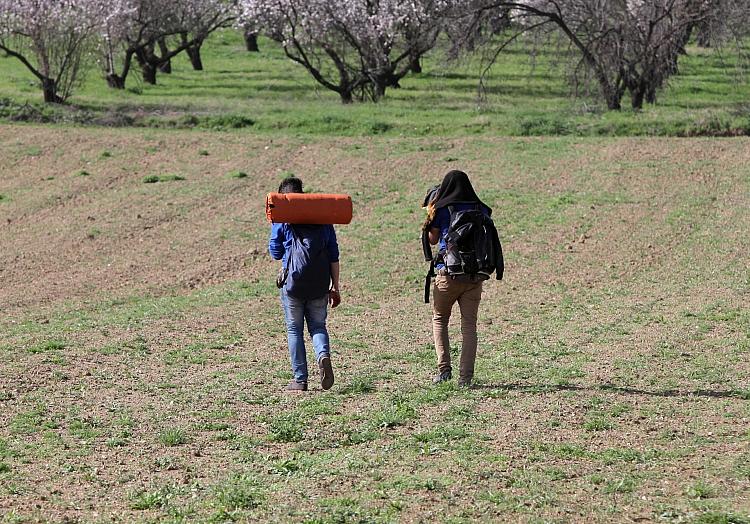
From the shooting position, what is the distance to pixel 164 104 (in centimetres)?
2958

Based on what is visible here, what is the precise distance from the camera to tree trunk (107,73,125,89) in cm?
3581

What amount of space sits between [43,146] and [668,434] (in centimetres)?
1956

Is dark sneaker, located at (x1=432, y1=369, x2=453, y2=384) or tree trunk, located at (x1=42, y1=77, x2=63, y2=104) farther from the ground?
tree trunk, located at (x1=42, y1=77, x2=63, y2=104)

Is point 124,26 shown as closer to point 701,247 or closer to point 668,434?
point 701,247

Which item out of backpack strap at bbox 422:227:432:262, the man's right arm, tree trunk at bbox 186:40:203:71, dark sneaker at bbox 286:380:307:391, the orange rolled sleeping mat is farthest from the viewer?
tree trunk at bbox 186:40:203:71

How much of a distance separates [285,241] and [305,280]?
36 centimetres

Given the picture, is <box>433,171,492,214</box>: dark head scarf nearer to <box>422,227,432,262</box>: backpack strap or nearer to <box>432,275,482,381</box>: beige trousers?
<box>422,227,432,262</box>: backpack strap

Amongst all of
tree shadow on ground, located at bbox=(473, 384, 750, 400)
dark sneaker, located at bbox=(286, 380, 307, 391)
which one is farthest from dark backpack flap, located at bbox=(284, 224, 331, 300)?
tree shadow on ground, located at bbox=(473, 384, 750, 400)

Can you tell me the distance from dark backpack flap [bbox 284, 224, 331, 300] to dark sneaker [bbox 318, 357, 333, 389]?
473mm

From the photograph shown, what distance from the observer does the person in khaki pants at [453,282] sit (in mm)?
8219

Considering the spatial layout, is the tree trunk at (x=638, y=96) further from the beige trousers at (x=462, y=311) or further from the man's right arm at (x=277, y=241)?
the man's right arm at (x=277, y=241)

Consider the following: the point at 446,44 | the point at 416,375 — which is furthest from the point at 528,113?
the point at 416,375

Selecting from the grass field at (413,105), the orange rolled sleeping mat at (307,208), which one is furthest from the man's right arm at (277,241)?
the grass field at (413,105)

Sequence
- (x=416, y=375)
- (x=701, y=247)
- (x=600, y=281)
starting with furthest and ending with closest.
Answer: (x=701, y=247) → (x=600, y=281) → (x=416, y=375)
